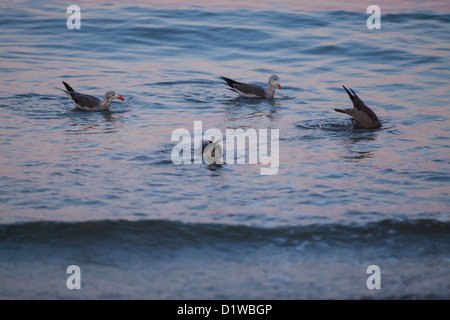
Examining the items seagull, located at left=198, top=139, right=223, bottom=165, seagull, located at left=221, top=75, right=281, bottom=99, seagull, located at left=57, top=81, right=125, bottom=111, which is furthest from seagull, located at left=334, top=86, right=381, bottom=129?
seagull, located at left=57, top=81, right=125, bottom=111

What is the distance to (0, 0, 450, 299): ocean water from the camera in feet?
17.1

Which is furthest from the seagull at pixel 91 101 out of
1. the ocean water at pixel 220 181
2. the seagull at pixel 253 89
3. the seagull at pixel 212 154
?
the seagull at pixel 212 154

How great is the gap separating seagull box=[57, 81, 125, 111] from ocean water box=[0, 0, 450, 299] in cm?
22

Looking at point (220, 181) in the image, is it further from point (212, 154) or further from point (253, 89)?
point (253, 89)

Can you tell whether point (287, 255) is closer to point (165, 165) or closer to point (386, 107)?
point (165, 165)

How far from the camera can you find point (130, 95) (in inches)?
464

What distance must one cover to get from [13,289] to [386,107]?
26.0 ft

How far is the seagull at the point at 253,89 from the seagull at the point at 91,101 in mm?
2330

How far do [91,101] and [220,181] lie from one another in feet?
14.9

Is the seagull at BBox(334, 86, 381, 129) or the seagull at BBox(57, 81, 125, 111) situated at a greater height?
the seagull at BBox(57, 81, 125, 111)

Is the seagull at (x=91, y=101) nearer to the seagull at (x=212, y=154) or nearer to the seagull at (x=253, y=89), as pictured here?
the seagull at (x=253, y=89)

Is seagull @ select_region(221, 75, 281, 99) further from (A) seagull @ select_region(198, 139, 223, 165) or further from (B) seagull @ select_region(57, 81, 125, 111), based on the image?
(A) seagull @ select_region(198, 139, 223, 165)

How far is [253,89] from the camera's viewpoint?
39.8 feet

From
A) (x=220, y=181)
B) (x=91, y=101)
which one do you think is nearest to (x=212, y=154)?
(x=220, y=181)
